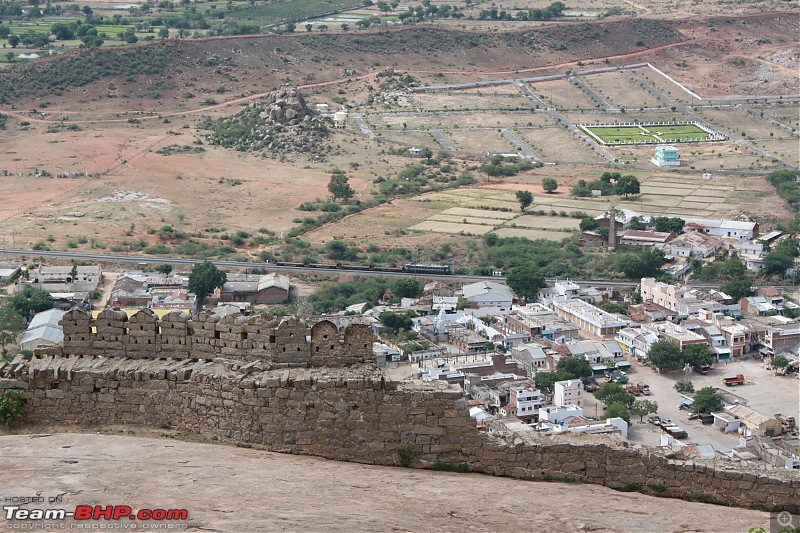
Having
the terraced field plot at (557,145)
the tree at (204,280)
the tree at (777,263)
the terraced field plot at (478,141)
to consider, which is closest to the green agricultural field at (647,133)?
the terraced field plot at (557,145)

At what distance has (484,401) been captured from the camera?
147 ft

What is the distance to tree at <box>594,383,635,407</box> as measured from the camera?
45.2 m

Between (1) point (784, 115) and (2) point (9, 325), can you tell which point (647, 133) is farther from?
(2) point (9, 325)

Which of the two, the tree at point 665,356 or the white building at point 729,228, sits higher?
the tree at point 665,356

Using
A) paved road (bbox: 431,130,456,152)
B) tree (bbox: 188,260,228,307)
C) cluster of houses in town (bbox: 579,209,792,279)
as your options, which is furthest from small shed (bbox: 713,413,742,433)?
paved road (bbox: 431,130,456,152)

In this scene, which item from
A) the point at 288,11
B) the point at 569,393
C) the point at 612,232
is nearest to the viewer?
the point at 569,393

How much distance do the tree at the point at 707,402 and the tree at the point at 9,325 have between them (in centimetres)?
2640

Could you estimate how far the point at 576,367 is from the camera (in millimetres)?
49312

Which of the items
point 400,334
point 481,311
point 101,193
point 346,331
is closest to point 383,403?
point 346,331

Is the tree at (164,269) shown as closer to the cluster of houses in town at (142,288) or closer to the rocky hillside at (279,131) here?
the cluster of houses in town at (142,288)

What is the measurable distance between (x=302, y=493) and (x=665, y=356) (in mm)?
38265

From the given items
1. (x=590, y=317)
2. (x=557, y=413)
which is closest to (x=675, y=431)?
(x=557, y=413)

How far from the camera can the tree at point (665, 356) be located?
50500mm

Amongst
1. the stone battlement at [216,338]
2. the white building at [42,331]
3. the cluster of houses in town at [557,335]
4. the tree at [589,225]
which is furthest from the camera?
the tree at [589,225]
